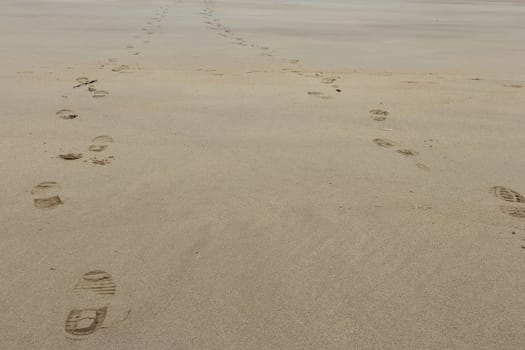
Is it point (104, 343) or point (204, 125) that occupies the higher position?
point (204, 125)

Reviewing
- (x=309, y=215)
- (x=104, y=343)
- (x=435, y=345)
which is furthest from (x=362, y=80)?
(x=104, y=343)

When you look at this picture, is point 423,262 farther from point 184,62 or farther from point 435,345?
point 184,62

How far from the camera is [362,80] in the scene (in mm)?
4500

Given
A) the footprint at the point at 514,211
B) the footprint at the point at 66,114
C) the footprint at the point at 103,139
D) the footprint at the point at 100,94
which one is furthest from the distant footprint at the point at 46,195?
the footprint at the point at 514,211

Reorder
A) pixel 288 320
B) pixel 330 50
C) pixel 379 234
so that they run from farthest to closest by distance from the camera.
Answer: pixel 330 50 < pixel 379 234 < pixel 288 320

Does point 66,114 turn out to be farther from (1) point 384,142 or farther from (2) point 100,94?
(1) point 384,142

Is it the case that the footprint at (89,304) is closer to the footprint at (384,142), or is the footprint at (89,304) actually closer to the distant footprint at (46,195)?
the distant footprint at (46,195)

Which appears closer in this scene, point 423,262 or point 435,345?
point 435,345

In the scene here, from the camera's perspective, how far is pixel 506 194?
2.46m

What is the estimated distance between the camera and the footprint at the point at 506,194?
2.41m

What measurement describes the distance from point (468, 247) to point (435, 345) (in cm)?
65

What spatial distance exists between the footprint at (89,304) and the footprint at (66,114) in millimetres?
1881

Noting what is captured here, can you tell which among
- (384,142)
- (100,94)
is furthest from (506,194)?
(100,94)

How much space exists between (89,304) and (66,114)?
2.14m
